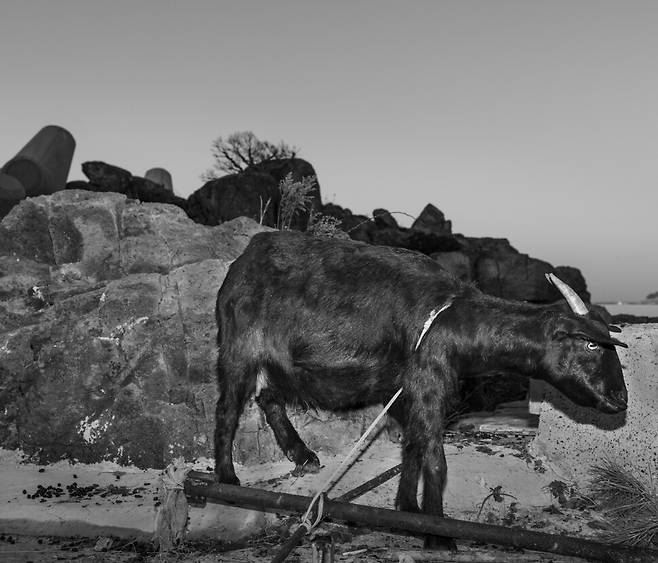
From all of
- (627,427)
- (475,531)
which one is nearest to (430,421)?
(475,531)

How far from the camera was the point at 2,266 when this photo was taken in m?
8.81

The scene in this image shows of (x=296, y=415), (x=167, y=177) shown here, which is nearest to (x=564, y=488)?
(x=296, y=415)

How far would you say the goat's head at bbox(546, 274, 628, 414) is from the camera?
508 centimetres

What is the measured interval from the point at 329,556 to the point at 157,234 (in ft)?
19.0

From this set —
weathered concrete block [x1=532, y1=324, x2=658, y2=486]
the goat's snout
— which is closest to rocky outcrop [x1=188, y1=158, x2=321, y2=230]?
weathered concrete block [x1=532, y1=324, x2=658, y2=486]

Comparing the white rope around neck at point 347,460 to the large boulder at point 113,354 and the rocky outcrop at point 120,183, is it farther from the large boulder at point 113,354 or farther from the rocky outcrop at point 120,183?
A: the rocky outcrop at point 120,183

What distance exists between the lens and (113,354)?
26.2 ft

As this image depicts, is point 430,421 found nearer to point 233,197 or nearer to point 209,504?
point 209,504

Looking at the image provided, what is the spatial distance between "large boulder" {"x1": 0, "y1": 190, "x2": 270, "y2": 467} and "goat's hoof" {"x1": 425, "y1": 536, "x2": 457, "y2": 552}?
3173mm

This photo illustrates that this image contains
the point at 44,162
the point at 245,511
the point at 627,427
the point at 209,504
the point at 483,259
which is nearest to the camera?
the point at 245,511

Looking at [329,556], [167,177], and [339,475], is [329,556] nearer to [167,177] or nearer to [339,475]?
[339,475]

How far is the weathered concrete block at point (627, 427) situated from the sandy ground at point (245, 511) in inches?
11.7

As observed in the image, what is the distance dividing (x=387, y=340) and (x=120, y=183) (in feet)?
133

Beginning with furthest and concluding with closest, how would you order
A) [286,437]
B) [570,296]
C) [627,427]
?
[627,427], [286,437], [570,296]
